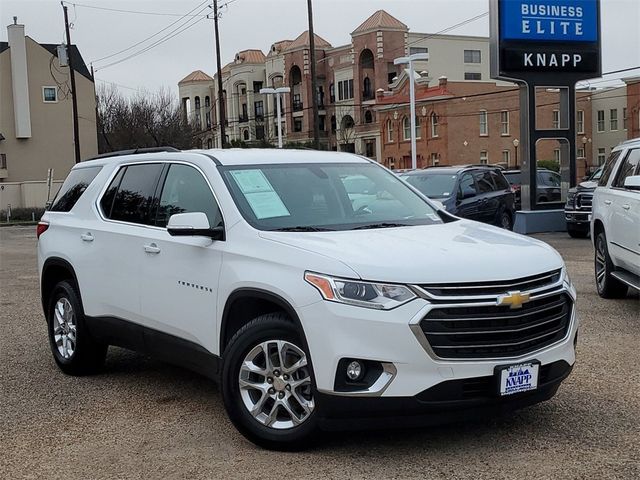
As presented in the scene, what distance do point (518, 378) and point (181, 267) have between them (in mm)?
2355

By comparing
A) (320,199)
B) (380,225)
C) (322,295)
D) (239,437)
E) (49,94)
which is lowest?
(239,437)

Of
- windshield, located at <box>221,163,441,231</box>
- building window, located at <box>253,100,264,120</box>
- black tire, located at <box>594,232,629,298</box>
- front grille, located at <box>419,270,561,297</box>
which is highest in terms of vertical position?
building window, located at <box>253,100,264,120</box>

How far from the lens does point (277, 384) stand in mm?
4793

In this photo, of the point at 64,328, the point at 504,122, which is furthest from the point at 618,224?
the point at 504,122

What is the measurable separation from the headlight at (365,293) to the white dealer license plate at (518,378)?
70cm

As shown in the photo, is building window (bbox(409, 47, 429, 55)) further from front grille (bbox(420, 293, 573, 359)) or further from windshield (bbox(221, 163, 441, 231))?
front grille (bbox(420, 293, 573, 359))

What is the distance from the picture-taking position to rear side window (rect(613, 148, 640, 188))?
30.8 ft

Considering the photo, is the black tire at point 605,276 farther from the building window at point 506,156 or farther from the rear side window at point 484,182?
the building window at point 506,156

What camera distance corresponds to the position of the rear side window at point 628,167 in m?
9.40

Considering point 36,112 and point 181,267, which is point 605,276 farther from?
point 36,112

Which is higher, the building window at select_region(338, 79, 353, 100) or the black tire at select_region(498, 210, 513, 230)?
the building window at select_region(338, 79, 353, 100)

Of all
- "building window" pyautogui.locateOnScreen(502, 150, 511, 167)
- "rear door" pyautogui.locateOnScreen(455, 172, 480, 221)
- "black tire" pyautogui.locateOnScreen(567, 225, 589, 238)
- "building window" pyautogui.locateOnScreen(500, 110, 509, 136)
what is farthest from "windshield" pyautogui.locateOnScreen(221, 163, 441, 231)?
"building window" pyautogui.locateOnScreen(502, 150, 511, 167)

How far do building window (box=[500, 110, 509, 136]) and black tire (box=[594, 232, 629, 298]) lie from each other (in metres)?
46.7

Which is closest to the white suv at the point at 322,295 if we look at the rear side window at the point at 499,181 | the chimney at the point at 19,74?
the rear side window at the point at 499,181
